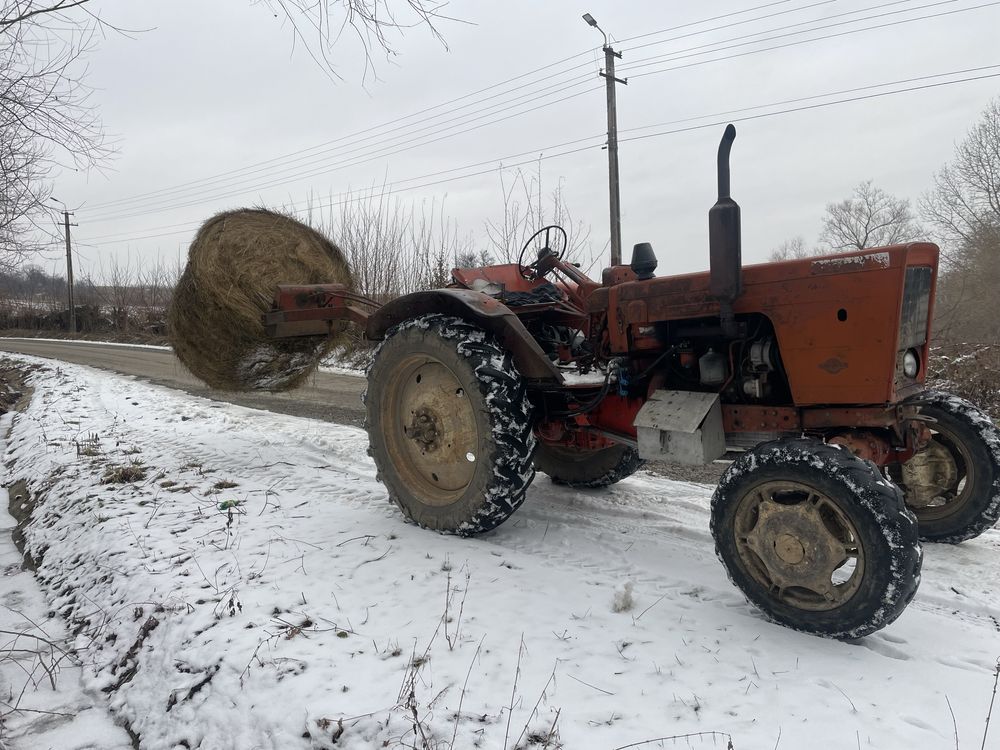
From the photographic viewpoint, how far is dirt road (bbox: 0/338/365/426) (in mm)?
8064

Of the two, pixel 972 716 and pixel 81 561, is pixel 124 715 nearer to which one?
pixel 81 561

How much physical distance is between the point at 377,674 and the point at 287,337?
3377 millimetres

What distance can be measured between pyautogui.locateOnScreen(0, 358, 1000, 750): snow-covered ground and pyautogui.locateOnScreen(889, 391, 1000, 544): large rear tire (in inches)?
5.6

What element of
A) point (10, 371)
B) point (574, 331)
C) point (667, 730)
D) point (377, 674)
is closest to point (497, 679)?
point (377, 674)

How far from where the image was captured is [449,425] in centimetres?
356

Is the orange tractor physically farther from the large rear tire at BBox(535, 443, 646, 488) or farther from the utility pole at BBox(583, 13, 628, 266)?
the utility pole at BBox(583, 13, 628, 266)

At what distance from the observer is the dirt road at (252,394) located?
26.5ft

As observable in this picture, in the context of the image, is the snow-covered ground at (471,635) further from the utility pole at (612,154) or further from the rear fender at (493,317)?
the utility pole at (612,154)

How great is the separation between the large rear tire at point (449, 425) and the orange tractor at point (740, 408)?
0.04ft

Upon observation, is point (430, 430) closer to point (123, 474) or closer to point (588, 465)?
point (588, 465)

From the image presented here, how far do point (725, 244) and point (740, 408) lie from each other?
0.76 m

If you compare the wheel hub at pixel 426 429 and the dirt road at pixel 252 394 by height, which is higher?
the wheel hub at pixel 426 429

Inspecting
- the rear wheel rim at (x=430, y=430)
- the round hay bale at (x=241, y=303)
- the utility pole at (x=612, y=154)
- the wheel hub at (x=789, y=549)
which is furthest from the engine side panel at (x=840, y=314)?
the utility pole at (x=612, y=154)

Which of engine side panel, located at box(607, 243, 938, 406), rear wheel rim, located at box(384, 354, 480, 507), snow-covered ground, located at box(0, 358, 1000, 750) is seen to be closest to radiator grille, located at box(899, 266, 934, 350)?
engine side panel, located at box(607, 243, 938, 406)
